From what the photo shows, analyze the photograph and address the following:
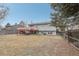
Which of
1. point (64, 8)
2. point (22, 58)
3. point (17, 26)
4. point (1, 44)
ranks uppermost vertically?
point (64, 8)

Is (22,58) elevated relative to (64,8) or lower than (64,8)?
lower

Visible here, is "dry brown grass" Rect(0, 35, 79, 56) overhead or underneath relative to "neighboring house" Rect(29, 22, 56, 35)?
underneath

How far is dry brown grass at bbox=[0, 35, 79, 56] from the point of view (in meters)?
1.84

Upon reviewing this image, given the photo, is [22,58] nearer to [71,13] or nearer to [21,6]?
[21,6]

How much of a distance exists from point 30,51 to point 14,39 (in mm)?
162

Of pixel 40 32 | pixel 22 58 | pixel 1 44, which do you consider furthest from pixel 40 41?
pixel 1 44

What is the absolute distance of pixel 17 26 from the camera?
184 centimetres

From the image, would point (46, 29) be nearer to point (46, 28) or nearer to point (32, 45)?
point (46, 28)

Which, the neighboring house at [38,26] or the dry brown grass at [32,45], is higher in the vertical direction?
the neighboring house at [38,26]

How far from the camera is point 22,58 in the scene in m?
1.83

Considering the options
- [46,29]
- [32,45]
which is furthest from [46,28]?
[32,45]

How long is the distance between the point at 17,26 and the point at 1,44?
0.64ft

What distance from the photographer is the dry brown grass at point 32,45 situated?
6.03 ft

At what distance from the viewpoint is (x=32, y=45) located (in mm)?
1846
